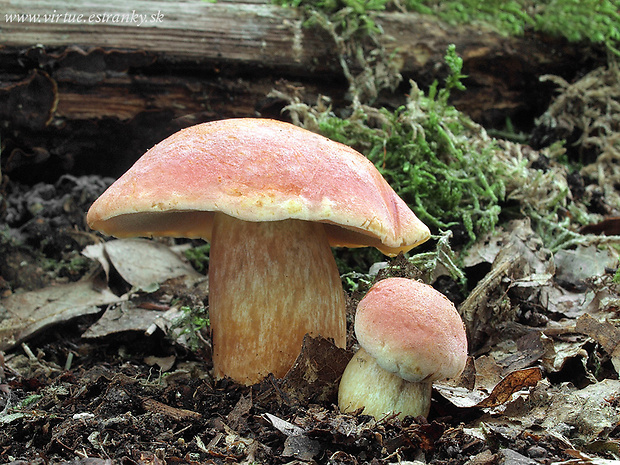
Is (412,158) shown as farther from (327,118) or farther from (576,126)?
(576,126)

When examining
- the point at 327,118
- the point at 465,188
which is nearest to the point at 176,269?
the point at 327,118

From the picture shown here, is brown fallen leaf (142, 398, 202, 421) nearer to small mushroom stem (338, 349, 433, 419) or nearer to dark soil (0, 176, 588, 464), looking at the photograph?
dark soil (0, 176, 588, 464)

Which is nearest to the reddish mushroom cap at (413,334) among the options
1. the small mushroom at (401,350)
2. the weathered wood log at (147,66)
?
the small mushroom at (401,350)

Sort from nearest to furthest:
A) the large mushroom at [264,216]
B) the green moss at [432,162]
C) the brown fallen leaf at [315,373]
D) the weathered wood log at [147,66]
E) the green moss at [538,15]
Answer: the large mushroom at [264,216]
the brown fallen leaf at [315,373]
the green moss at [432,162]
the weathered wood log at [147,66]
the green moss at [538,15]

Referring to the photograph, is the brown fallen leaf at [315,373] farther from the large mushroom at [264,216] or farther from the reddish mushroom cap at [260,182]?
the reddish mushroom cap at [260,182]

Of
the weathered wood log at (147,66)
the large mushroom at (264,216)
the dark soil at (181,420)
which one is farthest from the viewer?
the weathered wood log at (147,66)

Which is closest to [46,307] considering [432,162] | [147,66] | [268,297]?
[268,297]
